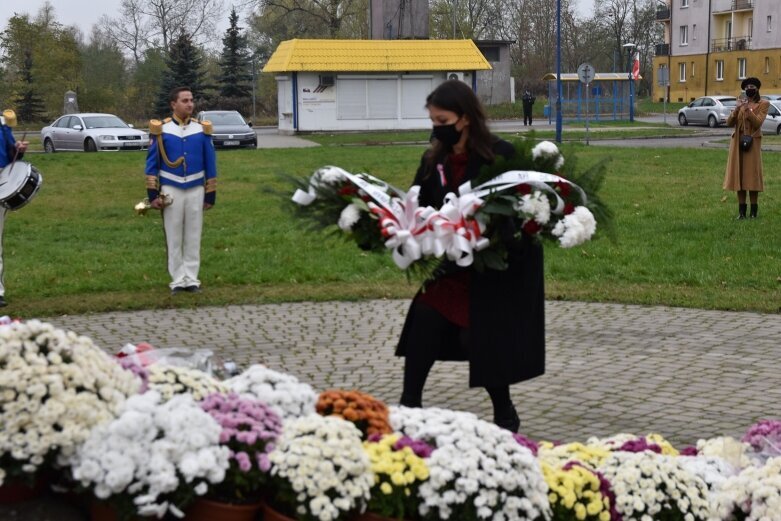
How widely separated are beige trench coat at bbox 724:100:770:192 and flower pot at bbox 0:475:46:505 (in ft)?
49.1

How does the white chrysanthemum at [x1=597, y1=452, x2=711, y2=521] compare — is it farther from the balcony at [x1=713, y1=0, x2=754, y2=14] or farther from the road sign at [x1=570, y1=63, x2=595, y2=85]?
the balcony at [x1=713, y1=0, x2=754, y2=14]

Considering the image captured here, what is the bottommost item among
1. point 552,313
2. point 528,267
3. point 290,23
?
point 552,313

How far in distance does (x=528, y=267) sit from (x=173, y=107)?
687cm

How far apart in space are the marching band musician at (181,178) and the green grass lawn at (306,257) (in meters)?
0.47

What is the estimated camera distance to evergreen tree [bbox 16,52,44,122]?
68125 millimetres

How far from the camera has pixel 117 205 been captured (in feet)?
70.4

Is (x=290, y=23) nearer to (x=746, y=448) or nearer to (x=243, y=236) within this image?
(x=243, y=236)

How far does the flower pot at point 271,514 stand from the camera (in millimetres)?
3766

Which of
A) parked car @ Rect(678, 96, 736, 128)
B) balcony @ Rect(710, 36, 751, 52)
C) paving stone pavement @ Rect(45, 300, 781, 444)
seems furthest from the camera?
balcony @ Rect(710, 36, 751, 52)

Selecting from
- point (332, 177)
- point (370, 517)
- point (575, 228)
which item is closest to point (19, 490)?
point (370, 517)

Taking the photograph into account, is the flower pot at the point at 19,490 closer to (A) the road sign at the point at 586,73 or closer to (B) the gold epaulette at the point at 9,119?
(B) the gold epaulette at the point at 9,119

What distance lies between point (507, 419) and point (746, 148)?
40.3 feet

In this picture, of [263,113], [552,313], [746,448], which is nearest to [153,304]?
[552,313]

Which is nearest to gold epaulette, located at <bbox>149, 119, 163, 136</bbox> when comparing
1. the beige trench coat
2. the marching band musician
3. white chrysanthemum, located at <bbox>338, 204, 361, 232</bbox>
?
the marching band musician
